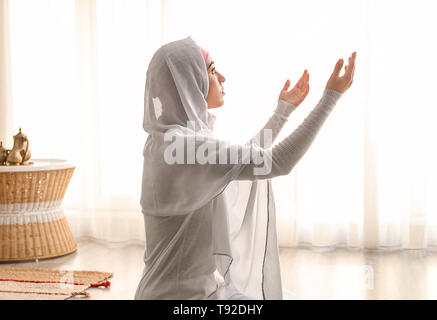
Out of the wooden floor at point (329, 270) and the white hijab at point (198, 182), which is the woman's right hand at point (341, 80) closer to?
the white hijab at point (198, 182)

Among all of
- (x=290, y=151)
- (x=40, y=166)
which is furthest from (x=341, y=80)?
(x=40, y=166)

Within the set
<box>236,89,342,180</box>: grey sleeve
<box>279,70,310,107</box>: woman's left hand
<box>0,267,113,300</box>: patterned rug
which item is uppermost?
<box>279,70,310,107</box>: woman's left hand

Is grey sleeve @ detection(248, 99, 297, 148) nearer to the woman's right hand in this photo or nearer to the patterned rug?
the woman's right hand

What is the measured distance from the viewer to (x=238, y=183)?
152 centimetres

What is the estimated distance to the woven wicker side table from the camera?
2.96 meters

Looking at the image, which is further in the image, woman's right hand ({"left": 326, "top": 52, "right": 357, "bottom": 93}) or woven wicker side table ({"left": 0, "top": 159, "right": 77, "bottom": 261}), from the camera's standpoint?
woven wicker side table ({"left": 0, "top": 159, "right": 77, "bottom": 261})

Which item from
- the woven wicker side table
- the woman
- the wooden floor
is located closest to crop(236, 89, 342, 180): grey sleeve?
the woman

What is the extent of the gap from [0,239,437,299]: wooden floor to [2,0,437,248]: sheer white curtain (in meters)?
0.15

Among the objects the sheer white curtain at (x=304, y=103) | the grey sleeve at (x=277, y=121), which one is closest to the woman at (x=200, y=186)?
the grey sleeve at (x=277, y=121)

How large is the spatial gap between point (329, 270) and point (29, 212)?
161 centimetres

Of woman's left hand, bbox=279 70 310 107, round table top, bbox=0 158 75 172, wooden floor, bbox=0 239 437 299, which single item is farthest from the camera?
round table top, bbox=0 158 75 172
